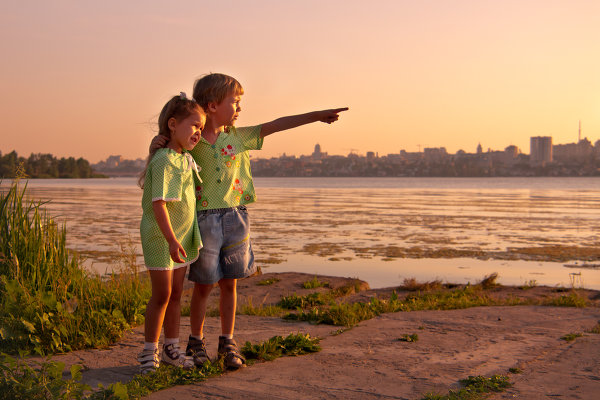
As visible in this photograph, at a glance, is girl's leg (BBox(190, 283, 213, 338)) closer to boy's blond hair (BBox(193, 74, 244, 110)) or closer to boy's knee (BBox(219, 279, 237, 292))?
boy's knee (BBox(219, 279, 237, 292))

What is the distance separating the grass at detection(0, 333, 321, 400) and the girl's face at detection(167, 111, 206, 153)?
142cm

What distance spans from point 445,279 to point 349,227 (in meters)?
8.72

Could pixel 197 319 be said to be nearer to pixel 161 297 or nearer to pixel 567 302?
pixel 161 297

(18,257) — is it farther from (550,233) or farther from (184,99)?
(550,233)

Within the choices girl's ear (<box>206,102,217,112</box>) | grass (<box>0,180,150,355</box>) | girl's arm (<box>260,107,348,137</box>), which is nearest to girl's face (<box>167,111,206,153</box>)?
girl's ear (<box>206,102,217,112</box>)

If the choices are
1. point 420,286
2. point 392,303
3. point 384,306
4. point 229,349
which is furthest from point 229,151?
point 420,286

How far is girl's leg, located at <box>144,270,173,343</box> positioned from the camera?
12.5 feet

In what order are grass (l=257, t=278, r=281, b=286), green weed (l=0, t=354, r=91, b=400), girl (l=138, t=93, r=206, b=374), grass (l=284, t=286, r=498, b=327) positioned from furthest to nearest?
grass (l=257, t=278, r=281, b=286)
grass (l=284, t=286, r=498, b=327)
girl (l=138, t=93, r=206, b=374)
green weed (l=0, t=354, r=91, b=400)

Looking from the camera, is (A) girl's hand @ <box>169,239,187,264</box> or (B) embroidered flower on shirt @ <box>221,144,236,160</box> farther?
(B) embroidered flower on shirt @ <box>221,144,236,160</box>

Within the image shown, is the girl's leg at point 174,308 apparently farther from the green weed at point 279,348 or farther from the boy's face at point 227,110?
the boy's face at point 227,110

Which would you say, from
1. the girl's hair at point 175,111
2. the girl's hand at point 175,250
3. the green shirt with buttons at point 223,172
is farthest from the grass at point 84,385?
the girl's hair at point 175,111

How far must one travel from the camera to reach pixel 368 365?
4.11 meters

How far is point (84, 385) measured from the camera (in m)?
3.12

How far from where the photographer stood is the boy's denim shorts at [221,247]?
3.93 meters
